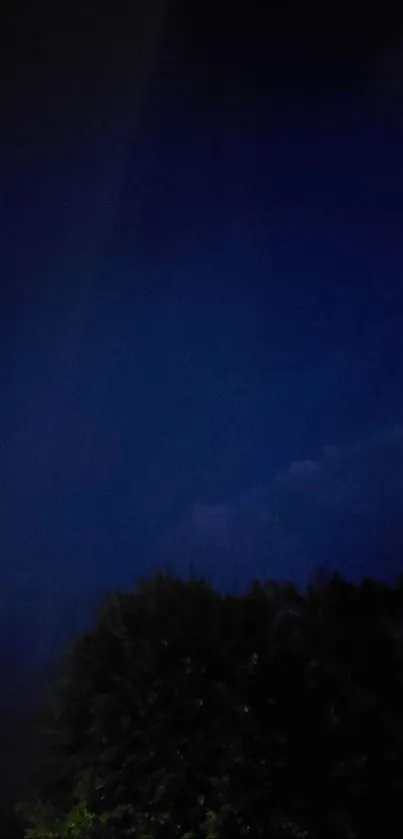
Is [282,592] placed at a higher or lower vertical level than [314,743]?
higher

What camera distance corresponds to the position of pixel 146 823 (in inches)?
272

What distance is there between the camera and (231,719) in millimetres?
6980

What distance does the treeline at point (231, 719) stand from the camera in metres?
6.85

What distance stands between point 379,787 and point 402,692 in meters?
0.70

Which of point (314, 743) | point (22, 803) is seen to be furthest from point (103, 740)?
point (314, 743)

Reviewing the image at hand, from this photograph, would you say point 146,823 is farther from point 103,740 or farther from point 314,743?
point 314,743

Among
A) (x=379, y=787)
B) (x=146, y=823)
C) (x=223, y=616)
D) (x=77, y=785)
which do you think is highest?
(x=223, y=616)

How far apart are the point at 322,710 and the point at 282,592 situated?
0.97 metres

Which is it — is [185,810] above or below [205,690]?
below

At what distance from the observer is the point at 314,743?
7016 millimetres

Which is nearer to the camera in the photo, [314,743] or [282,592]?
[314,743]

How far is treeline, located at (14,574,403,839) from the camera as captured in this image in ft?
22.5

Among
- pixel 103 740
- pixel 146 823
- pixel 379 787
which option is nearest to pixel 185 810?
pixel 146 823

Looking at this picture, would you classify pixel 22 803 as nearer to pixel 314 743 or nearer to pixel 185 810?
pixel 185 810
